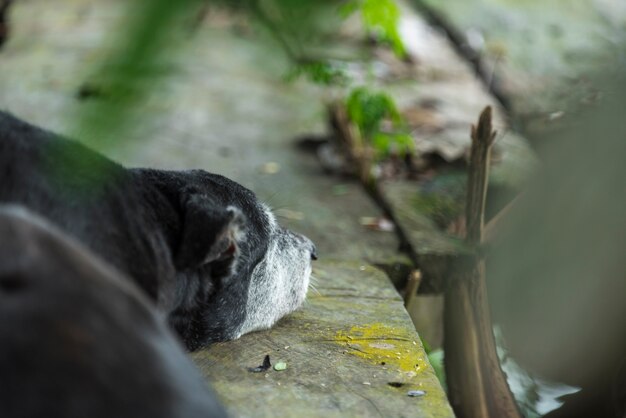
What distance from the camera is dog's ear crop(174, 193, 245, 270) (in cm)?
275

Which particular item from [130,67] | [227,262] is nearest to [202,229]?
[227,262]

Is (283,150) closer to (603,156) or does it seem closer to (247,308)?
(247,308)

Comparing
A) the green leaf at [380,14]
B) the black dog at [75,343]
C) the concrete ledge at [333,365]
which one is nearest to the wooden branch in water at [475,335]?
the concrete ledge at [333,365]

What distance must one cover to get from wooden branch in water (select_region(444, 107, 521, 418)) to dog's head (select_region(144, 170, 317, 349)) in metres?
0.74

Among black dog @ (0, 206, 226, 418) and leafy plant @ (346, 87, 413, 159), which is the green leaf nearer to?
leafy plant @ (346, 87, 413, 159)

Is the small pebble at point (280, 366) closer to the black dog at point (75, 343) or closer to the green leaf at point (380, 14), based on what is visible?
the black dog at point (75, 343)

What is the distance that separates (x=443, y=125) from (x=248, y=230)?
3552 millimetres

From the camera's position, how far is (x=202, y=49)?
7.80 meters

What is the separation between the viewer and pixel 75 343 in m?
1.86

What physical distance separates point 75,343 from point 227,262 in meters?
1.21

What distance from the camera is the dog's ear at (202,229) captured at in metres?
2.75

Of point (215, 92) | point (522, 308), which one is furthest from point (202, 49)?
point (522, 308)

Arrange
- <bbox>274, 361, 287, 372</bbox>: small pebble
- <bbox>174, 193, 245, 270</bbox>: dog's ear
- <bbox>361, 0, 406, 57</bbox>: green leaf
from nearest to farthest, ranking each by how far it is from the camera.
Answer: <bbox>174, 193, 245, 270</bbox>: dog's ear, <bbox>274, 361, 287, 372</bbox>: small pebble, <bbox>361, 0, 406, 57</bbox>: green leaf

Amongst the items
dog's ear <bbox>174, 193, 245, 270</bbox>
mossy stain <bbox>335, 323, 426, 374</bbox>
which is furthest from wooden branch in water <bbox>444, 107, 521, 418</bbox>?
dog's ear <bbox>174, 193, 245, 270</bbox>
